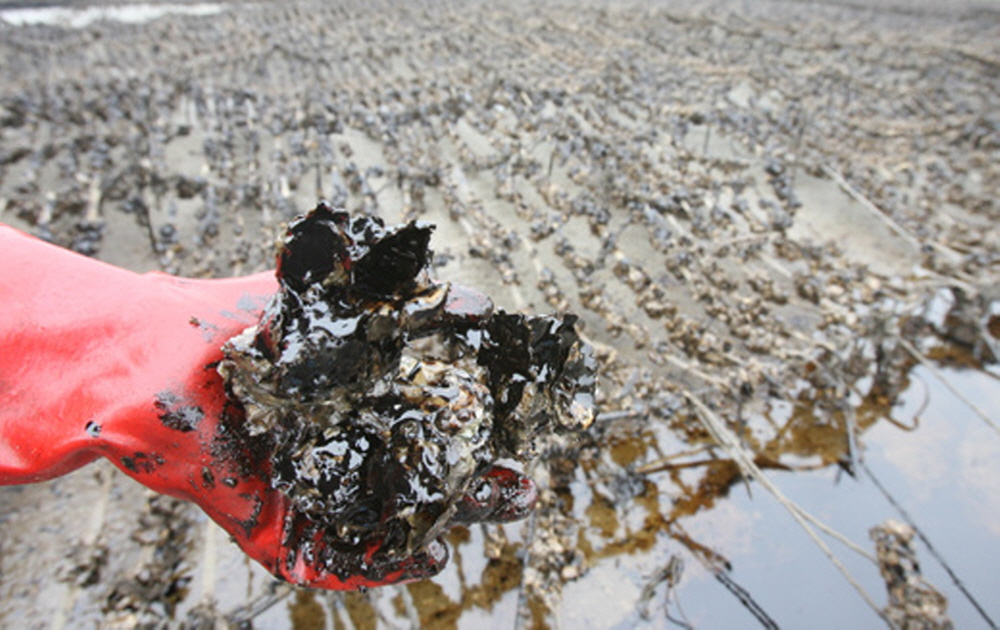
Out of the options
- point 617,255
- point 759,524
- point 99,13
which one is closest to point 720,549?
point 759,524

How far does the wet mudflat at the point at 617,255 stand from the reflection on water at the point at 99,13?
1.29m

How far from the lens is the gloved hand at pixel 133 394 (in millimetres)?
1511

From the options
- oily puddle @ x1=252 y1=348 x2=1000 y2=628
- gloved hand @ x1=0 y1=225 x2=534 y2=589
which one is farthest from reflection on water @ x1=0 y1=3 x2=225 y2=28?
oily puddle @ x1=252 y1=348 x2=1000 y2=628

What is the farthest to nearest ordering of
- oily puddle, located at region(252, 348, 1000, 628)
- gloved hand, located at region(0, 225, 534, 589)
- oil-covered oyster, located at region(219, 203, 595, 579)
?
oily puddle, located at region(252, 348, 1000, 628) < gloved hand, located at region(0, 225, 534, 589) < oil-covered oyster, located at region(219, 203, 595, 579)

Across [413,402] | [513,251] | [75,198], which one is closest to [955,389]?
[513,251]

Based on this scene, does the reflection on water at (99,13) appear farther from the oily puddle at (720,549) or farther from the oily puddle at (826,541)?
the oily puddle at (826,541)

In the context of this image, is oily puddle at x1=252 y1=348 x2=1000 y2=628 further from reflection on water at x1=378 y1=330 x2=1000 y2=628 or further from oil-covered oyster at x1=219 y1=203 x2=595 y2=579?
oil-covered oyster at x1=219 y1=203 x2=595 y2=579

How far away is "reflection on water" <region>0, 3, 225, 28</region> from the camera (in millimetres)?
10852

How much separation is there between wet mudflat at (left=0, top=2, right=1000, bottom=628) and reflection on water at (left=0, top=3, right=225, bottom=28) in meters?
1.29

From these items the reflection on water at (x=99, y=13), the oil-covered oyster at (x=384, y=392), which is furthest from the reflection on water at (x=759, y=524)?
the reflection on water at (x=99, y=13)

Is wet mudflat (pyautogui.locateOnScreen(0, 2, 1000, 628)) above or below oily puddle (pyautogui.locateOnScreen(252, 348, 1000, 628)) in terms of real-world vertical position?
above

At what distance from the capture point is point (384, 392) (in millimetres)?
1623

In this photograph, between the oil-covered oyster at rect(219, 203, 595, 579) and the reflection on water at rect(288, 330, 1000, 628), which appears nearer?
the oil-covered oyster at rect(219, 203, 595, 579)

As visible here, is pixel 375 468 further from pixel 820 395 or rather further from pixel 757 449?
pixel 820 395
